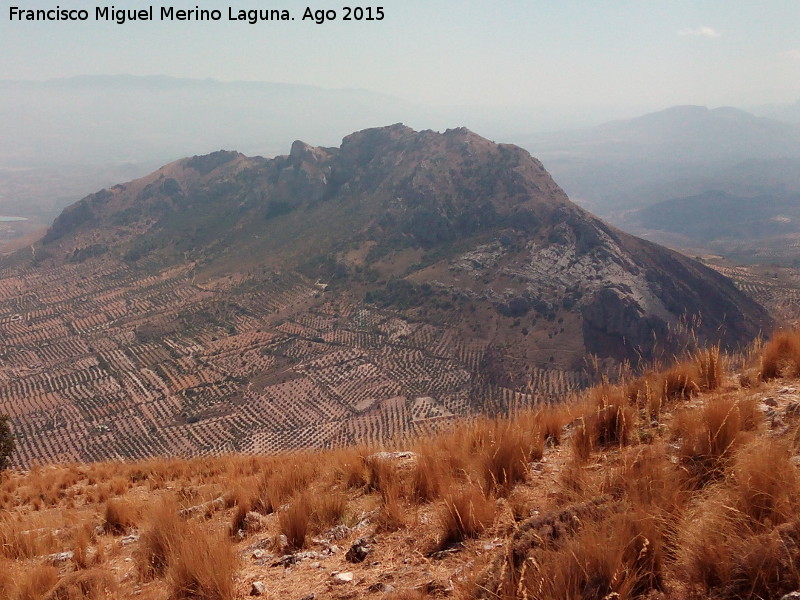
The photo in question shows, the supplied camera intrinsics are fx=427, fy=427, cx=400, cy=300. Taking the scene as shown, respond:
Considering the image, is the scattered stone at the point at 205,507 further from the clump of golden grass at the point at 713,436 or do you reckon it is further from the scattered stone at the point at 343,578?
the clump of golden grass at the point at 713,436

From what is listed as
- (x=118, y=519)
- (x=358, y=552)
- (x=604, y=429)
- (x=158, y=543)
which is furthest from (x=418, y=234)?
(x=358, y=552)

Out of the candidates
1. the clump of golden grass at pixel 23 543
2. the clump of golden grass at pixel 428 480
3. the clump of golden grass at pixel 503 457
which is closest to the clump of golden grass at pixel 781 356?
the clump of golden grass at pixel 503 457

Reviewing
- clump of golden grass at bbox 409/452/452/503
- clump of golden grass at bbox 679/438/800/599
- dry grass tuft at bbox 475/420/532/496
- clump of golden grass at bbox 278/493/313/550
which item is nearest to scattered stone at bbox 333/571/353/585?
clump of golden grass at bbox 278/493/313/550

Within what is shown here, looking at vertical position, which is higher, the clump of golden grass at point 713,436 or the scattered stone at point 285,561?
the clump of golden grass at point 713,436

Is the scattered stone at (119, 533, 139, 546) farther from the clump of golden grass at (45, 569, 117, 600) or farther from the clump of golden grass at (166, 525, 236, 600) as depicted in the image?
the clump of golden grass at (166, 525, 236, 600)

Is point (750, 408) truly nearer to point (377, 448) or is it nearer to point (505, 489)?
point (505, 489)

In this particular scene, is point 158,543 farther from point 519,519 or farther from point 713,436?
point 713,436
